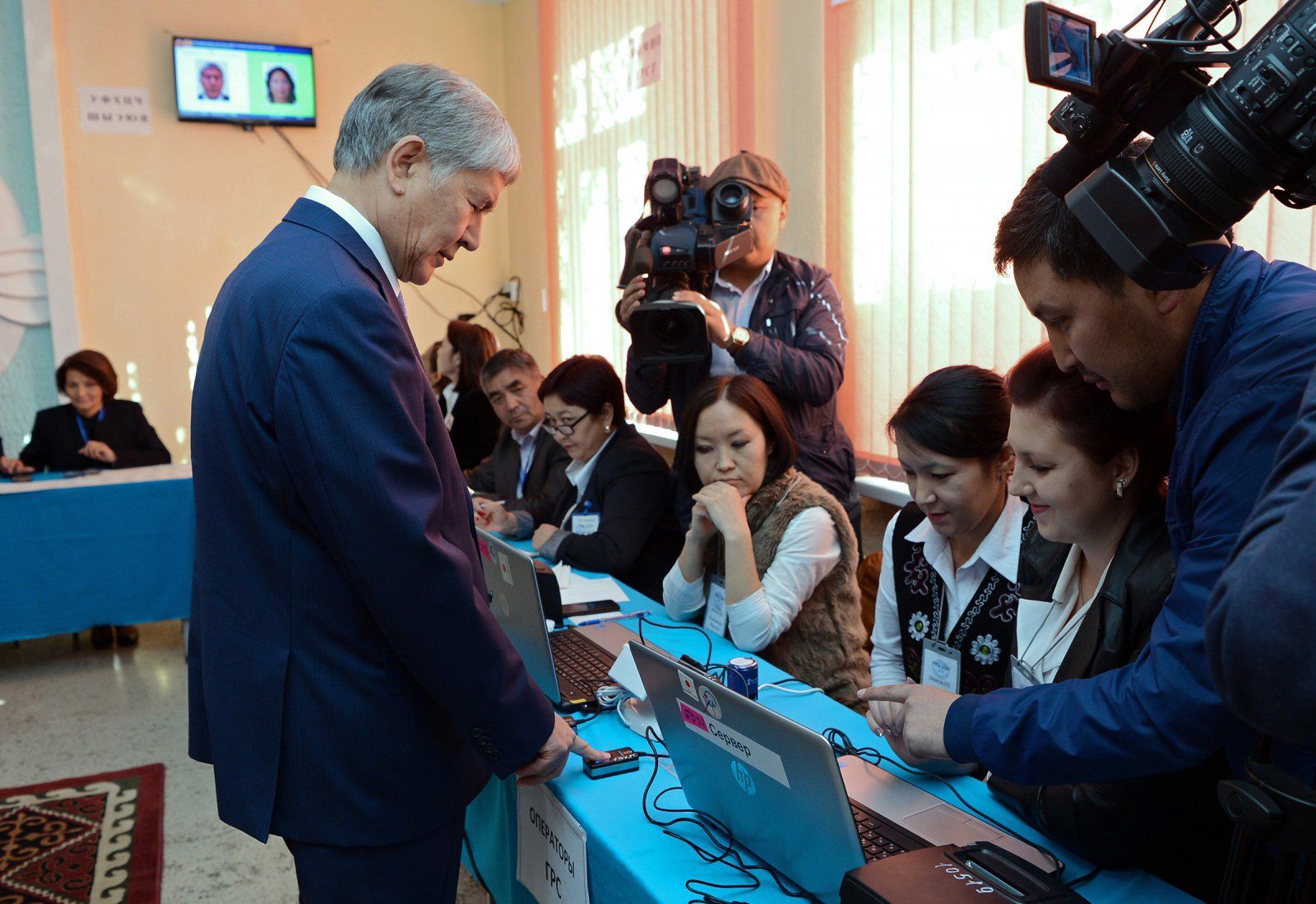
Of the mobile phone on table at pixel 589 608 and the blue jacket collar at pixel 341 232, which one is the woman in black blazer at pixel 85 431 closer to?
the mobile phone on table at pixel 589 608

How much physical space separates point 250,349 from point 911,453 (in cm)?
102

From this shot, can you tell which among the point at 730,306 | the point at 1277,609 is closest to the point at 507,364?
the point at 730,306

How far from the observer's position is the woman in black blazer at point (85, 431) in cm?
424

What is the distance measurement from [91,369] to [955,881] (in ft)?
14.6

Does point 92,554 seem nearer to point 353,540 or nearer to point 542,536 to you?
point 542,536

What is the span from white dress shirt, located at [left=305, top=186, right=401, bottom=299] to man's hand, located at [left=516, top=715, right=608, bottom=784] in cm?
59

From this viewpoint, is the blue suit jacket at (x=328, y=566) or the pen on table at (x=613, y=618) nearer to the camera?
the blue suit jacket at (x=328, y=566)

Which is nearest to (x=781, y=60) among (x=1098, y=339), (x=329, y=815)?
(x=1098, y=339)

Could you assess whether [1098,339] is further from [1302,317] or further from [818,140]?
[818,140]

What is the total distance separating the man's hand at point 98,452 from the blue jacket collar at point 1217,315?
4.38 meters

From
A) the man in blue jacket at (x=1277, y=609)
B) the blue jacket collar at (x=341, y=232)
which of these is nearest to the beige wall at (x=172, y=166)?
the blue jacket collar at (x=341, y=232)

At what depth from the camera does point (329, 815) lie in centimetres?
111

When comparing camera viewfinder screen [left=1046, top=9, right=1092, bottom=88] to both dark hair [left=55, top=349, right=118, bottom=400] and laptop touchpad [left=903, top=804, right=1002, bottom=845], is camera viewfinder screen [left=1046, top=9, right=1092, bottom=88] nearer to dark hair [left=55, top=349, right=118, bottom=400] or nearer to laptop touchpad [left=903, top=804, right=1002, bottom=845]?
laptop touchpad [left=903, top=804, right=1002, bottom=845]

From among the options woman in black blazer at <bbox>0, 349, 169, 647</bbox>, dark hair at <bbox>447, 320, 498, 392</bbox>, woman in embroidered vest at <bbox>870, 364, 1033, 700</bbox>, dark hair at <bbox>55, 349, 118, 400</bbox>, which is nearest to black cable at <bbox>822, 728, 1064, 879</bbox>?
woman in embroidered vest at <bbox>870, 364, 1033, 700</bbox>
